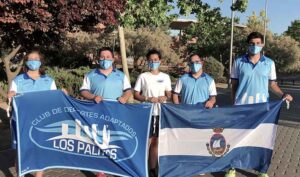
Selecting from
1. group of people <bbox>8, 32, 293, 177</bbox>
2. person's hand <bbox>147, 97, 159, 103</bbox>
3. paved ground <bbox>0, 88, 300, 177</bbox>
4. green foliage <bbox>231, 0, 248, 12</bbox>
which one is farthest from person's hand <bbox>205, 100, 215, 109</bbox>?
green foliage <bbox>231, 0, 248, 12</bbox>

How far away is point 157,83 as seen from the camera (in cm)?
663

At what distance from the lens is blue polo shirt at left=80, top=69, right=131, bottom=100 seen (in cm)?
623

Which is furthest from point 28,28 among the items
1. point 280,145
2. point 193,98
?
point 280,145

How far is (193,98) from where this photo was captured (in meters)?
6.56

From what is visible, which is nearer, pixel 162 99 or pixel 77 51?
pixel 162 99

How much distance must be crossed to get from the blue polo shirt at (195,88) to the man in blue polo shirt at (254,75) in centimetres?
41

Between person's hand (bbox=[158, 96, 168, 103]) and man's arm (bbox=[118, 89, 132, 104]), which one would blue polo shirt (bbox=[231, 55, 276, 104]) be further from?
man's arm (bbox=[118, 89, 132, 104])

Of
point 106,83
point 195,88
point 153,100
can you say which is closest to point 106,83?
point 106,83

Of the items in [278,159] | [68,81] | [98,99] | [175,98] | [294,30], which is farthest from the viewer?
[294,30]

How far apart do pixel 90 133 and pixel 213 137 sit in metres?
Result: 1.58

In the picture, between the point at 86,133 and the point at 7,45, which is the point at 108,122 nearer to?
the point at 86,133

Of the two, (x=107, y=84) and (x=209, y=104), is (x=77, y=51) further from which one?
(x=209, y=104)

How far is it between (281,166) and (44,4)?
4.62 m

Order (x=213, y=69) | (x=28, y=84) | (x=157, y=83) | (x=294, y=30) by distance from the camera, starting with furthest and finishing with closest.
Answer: (x=294, y=30) < (x=213, y=69) < (x=157, y=83) < (x=28, y=84)
